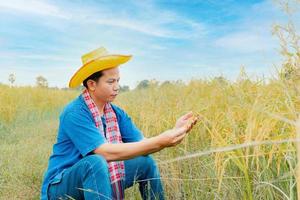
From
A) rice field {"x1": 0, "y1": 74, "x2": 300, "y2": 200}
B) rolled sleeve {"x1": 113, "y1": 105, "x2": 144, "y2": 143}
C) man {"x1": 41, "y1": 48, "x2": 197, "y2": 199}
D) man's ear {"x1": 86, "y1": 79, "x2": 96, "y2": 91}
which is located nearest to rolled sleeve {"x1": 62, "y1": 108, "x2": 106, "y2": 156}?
man {"x1": 41, "y1": 48, "x2": 197, "y2": 199}

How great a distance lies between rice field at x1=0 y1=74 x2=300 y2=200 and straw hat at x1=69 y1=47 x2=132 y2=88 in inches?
20.5

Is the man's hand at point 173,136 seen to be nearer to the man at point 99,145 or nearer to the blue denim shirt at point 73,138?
the man at point 99,145

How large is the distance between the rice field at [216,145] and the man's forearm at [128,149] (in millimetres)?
182

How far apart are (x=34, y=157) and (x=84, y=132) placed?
8.50ft

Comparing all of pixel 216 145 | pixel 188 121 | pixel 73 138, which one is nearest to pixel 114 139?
pixel 73 138

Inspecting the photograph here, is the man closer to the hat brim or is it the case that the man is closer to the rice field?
the hat brim

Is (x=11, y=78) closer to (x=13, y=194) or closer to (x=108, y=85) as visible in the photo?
(x=13, y=194)

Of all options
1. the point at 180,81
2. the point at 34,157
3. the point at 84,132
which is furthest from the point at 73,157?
the point at 180,81

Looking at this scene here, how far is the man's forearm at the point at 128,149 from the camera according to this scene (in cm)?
222

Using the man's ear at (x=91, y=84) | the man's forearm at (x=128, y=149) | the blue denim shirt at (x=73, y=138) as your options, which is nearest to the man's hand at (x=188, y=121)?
the man's forearm at (x=128, y=149)

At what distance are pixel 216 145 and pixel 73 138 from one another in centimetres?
79

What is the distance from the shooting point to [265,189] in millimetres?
1905

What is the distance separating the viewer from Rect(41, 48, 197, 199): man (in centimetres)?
236

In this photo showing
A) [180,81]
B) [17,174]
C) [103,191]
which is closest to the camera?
[103,191]
